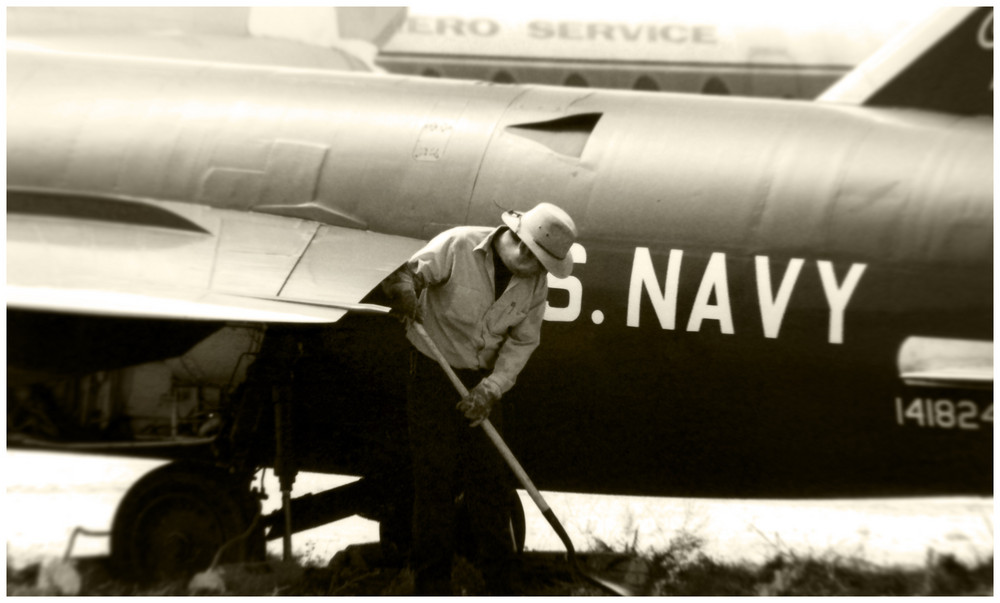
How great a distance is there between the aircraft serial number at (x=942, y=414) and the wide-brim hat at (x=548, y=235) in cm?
123

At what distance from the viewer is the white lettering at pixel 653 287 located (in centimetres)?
368

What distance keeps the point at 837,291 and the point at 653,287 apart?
24.6 inches

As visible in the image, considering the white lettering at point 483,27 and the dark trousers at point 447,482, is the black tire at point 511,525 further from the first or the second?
the white lettering at point 483,27

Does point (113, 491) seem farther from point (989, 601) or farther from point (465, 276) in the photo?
point (989, 601)

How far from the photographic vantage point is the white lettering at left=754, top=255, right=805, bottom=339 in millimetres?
3553

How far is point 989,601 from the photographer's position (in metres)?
3.75

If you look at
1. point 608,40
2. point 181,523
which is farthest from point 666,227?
point 608,40

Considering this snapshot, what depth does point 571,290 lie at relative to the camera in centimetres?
382

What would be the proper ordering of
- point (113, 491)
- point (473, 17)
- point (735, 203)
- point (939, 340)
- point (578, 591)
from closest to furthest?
point (939, 340) → point (735, 203) → point (578, 591) → point (113, 491) → point (473, 17)

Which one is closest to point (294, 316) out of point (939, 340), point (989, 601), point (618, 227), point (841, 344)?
point (618, 227)

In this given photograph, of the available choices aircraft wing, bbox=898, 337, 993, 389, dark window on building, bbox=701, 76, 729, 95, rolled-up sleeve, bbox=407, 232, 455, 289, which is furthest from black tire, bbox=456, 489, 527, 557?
dark window on building, bbox=701, 76, 729, 95

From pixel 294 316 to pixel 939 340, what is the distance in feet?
7.05

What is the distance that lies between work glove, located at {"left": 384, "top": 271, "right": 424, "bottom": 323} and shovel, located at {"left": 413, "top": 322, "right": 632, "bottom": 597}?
51 millimetres

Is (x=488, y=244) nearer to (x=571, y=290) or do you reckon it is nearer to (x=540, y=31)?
(x=571, y=290)
